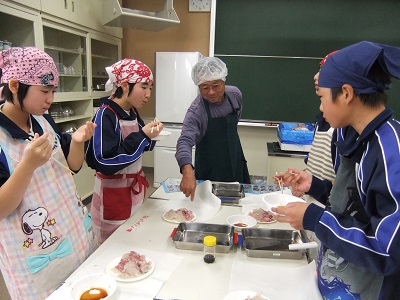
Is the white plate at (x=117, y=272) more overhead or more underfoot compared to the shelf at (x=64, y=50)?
more underfoot

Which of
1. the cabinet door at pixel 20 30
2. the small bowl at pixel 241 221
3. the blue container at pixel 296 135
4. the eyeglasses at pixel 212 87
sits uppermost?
the cabinet door at pixel 20 30

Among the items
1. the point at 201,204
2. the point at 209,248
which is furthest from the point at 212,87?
the point at 209,248

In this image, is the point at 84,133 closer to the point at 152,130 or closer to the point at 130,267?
the point at 152,130

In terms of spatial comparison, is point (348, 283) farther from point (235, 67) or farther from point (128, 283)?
point (235, 67)

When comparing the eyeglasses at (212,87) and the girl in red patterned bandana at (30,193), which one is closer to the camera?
the girl in red patterned bandana at (30,193)

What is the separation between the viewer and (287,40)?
379 centimetres

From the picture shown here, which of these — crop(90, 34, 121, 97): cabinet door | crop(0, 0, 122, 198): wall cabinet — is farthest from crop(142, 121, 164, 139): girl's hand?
crop(90, 34, 121, 97): cabinet door

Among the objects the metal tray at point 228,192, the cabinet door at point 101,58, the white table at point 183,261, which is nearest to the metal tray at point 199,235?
the white table at point 183,261

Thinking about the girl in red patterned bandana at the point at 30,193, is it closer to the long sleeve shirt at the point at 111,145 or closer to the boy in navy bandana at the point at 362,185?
the long sleeve shirt at the point at 111,145

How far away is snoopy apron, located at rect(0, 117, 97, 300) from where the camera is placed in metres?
1.13

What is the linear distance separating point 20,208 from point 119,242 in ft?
1.46

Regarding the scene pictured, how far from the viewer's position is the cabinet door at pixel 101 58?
3985 mm

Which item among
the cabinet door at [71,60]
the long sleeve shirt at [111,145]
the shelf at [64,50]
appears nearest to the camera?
the long sleeve shirt at [111,145]

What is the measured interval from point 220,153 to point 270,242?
41.7 inches
